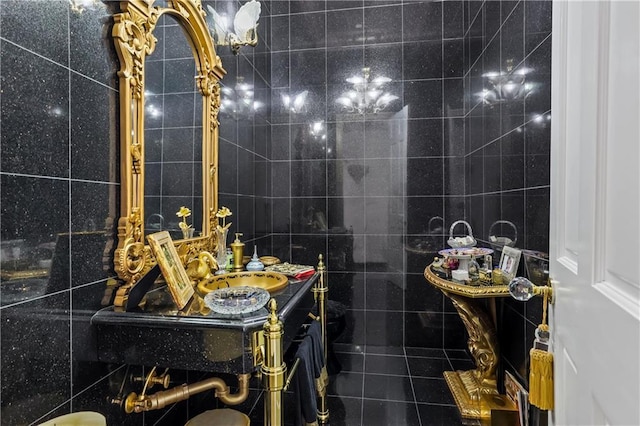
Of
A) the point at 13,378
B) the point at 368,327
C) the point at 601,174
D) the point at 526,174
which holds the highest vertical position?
the point at 526,174

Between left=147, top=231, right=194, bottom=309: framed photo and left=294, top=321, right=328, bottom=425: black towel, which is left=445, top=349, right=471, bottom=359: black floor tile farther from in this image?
left=147, top=231, right=194, bottom=309: framed photo

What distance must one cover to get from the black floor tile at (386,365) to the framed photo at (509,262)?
1165 millimetres

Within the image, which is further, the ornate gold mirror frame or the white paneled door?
the ornate gold mirror frame

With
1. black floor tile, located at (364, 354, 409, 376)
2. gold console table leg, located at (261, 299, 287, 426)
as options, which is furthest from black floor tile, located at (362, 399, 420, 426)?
gold console table leg, located at (261, 299, 287, 426)

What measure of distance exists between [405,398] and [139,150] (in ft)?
7.10

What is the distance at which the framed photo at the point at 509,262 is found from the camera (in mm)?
1685

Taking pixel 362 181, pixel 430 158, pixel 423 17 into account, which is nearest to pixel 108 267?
pixel 362 181

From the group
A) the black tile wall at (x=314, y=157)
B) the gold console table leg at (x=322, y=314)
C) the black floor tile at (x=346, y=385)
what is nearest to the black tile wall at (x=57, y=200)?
the black tile wall at (x=314, y=157)

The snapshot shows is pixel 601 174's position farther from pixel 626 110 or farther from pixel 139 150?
pixel 139 150

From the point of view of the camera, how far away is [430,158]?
2.78 meters

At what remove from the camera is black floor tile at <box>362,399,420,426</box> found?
187 cm

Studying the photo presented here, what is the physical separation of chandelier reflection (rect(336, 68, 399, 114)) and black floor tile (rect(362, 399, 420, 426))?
2.32 metres

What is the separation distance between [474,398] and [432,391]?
0.94 ft

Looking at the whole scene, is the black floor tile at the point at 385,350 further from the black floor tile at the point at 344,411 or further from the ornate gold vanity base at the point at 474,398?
the black floor tile at the point at 344,411
